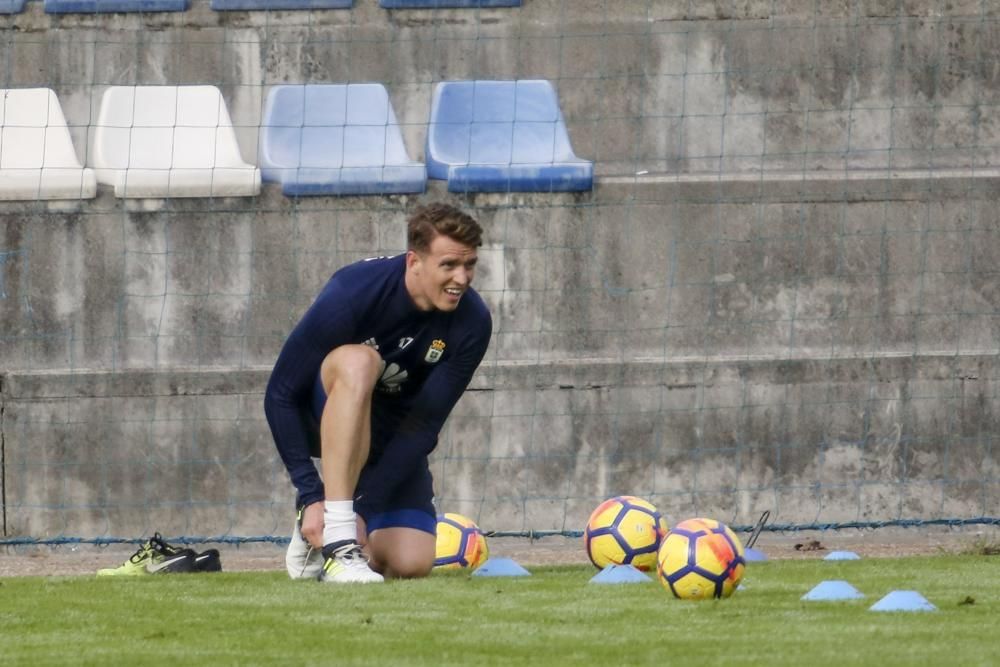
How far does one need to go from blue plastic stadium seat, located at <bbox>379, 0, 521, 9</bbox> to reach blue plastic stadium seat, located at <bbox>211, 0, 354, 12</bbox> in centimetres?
24

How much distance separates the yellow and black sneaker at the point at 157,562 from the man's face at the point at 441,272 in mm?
1765

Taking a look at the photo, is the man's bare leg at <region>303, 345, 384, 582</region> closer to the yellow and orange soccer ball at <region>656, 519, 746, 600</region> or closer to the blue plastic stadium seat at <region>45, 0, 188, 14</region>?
the yellow and orange soccer ball at <region>656, 519, 746, 600</region>

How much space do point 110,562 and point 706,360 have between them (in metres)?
3.42

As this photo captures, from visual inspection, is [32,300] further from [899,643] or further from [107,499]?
[899,643]

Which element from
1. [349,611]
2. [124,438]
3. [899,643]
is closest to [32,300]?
[124,438]

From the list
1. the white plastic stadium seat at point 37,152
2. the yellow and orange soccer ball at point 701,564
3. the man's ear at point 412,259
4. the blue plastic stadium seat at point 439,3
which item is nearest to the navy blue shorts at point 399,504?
the man's ear at point 412,259

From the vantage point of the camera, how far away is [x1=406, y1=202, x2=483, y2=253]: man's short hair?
21.4ft

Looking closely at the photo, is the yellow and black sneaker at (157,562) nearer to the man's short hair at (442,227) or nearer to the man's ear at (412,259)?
the man's ear at (412,259)

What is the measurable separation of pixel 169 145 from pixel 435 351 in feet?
13.2

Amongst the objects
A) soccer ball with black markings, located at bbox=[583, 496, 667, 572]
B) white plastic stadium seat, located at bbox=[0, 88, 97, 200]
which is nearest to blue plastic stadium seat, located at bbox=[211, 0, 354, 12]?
white plastic stadium seat, located at bbox=[0, 88, 97, 200]

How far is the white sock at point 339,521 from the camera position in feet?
21.6

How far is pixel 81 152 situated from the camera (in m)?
10.6

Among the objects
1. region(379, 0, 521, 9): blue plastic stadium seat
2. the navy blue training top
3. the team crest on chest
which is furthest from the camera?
region(379, 0, 521, 9): blue plastic stadium seat

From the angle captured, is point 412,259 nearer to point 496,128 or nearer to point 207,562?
point 207,562
